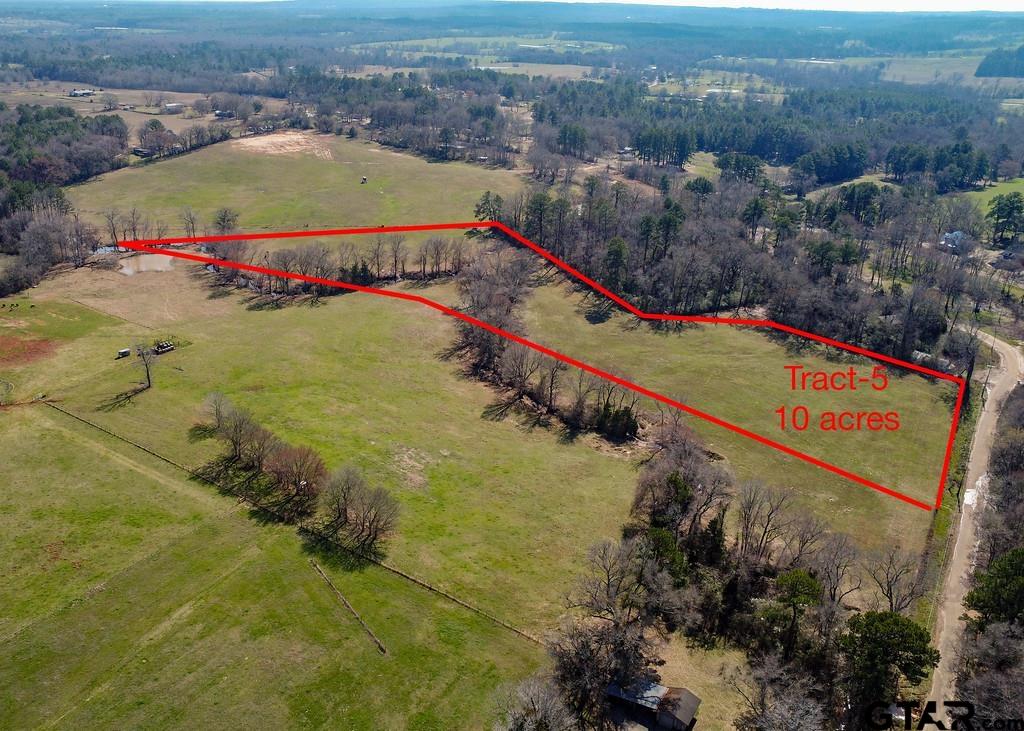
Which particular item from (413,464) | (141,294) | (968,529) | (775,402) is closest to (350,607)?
(413,464)

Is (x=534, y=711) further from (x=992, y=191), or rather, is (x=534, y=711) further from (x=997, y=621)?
(x=992, y=191)

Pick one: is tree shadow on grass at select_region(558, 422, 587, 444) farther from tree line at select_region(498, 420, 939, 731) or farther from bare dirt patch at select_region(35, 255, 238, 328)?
bare dirt patch at select_region(35, 255, 238, 328)

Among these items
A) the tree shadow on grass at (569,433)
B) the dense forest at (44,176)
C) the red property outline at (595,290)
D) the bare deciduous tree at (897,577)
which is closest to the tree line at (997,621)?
the bare deciduous tree at (897,577)

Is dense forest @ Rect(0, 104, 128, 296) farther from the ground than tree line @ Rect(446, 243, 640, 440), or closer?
farther from the ground

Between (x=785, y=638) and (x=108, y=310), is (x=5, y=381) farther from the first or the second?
(x=785, y=638)

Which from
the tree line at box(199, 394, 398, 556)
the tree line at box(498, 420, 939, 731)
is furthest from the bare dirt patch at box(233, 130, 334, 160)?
the tree line at box(498, 420, 939, 731)

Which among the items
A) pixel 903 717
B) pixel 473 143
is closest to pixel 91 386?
pixel 903 717

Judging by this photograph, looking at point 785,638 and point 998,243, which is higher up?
point 998,243

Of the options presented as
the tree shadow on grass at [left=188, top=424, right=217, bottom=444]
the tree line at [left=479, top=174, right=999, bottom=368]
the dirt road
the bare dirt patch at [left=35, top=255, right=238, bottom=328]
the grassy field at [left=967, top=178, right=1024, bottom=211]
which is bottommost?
the dirt road
